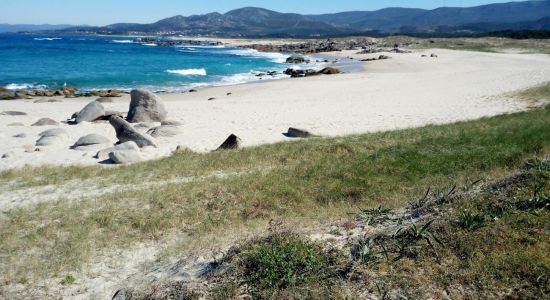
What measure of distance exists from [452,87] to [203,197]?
21.6 metres

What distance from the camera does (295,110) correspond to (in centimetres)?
1955

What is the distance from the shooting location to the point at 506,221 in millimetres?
4730

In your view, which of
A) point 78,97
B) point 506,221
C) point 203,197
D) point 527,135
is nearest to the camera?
point 506,221

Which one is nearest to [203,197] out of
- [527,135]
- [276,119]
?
[527,135]

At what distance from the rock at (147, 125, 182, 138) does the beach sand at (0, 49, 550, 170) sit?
0.32 meters

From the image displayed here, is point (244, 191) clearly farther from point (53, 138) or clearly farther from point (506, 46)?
point (506, 46)

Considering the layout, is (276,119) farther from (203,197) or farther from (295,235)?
(295,235)

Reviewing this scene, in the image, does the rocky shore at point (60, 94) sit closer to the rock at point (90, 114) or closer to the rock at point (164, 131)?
the rock at point (90, 114)

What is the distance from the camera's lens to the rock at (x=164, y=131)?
1486 cm

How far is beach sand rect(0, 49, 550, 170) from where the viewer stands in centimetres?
1406

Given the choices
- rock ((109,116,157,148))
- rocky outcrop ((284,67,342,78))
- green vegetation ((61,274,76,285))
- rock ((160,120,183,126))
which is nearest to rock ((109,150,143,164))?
rock ((109,116,157,148))

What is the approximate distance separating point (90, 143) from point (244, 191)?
7815 millimetres

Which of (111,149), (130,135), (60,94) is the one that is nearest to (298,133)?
(130,135)

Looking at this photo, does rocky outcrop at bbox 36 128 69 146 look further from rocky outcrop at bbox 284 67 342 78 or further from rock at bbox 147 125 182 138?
rocky outcrop at bbox 284 67 342 78
